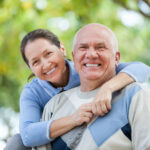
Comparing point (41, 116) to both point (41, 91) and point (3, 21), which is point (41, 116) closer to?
point (41, 91)

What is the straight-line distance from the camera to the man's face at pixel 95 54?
1457 millimetres

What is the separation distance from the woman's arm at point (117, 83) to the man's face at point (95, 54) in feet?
0.22

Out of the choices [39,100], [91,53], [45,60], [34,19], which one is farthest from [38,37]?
[34,19]

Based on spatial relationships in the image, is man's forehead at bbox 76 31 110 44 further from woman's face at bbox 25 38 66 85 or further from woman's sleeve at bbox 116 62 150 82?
woman's face at bbox 25 38 66 85

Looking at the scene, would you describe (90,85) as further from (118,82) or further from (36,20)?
(36,20)

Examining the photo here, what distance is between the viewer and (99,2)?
323 centimetres

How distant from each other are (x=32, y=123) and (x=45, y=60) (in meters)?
0.34

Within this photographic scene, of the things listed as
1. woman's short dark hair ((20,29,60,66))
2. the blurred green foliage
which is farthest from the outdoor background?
woman's short dark hair ((20,29,60,66))

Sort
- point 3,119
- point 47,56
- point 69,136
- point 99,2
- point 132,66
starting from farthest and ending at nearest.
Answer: point 3,119 < point 99,2 < point 47,56 < point 132,66 < point 69,136

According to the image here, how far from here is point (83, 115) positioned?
137cm

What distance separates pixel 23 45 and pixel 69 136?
61 centimetres

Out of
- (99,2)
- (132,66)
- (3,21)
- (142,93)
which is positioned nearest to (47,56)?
(132,66)

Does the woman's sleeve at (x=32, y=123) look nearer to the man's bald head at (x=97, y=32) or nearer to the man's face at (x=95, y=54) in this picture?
the man's face at (x=95, y=54)

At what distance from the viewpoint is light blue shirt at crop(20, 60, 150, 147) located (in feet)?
4.93
